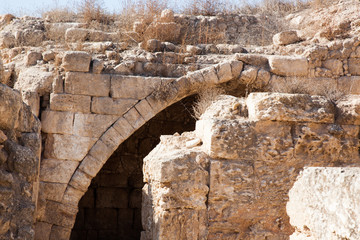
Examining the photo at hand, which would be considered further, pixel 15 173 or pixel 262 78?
pixel 262 78

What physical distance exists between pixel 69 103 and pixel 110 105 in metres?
0.66

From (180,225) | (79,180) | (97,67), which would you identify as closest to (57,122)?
(79,180)

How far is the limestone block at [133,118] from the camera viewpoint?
789 cm

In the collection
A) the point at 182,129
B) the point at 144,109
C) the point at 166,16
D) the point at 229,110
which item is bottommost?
the point at 229,110

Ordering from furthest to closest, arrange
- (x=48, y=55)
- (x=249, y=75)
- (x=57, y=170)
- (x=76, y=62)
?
(x=48, y=55) < (x=249, y=75) < (x=76, y=62) < (x=57, y=170)

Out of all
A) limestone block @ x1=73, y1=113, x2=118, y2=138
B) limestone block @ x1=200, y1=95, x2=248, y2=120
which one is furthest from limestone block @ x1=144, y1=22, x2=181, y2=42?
limestone block @ x1=200, y1=95, x2=248, y2=120

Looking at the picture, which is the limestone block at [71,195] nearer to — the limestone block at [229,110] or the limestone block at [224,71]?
the limestone block at [224,71]

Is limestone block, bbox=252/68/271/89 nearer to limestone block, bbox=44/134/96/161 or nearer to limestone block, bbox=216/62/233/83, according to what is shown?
limestone block, bbox=216/62/233/83

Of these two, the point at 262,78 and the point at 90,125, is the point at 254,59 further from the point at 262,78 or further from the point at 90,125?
the point at 90,125

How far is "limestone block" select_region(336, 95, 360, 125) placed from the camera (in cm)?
502

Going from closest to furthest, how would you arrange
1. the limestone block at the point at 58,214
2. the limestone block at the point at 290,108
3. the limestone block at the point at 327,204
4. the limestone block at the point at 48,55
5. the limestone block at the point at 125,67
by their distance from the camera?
1. the limestone block at the point at 327,204
2. the limestone block at the point at 290,108
3. the limestone block at the point at 58,214
4. the limestone block at the point at 125,67
5. the limestone block at the point at 48,55

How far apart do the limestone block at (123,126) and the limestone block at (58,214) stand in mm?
1443

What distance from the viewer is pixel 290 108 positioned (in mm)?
4926

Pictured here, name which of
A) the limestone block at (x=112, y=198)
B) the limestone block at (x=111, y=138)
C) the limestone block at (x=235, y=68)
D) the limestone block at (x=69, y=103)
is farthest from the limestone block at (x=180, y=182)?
the limestone block at (x=112, y=198)
